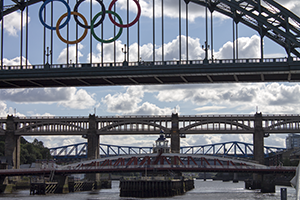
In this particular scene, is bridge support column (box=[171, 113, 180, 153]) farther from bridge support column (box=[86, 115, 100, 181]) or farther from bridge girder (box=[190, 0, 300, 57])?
bridge girder (box=[190, 0, 300, 57])

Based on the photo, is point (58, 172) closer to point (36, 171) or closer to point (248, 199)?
point (36, 171)

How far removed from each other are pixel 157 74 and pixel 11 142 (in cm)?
11465

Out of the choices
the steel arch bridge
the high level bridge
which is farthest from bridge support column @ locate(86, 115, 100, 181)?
the steel arch bridge

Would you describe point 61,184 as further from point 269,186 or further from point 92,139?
point 269,186

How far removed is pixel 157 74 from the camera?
46.6 metres

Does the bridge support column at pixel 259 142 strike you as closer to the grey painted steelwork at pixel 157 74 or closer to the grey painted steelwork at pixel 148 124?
the grey painted steelwork at pixel 148 124

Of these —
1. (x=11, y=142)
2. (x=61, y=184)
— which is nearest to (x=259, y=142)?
(x=61, y=184)

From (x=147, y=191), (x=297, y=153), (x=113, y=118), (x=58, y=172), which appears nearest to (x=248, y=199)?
(x=147, y=191)

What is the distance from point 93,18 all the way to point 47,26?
5367 mm

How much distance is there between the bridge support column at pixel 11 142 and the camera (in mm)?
151250

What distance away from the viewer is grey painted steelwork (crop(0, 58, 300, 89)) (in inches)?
1789

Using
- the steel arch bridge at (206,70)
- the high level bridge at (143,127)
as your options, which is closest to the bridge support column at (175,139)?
the high level bridge at (143,127)

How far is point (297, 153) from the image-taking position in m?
188

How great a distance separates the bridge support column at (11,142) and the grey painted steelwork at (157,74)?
103m
